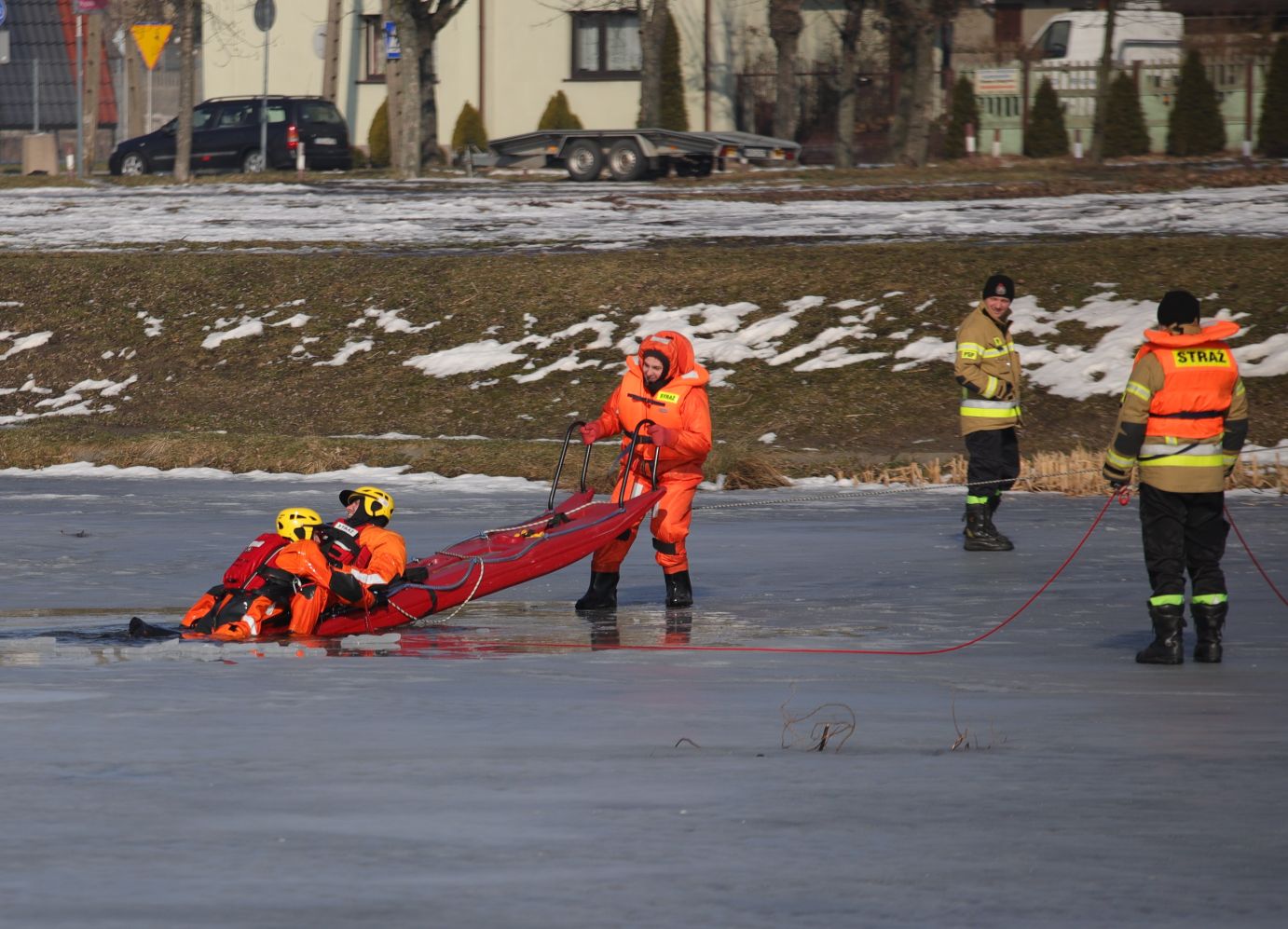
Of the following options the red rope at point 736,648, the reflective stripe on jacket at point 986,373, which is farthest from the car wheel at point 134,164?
the red rope at point 736,648

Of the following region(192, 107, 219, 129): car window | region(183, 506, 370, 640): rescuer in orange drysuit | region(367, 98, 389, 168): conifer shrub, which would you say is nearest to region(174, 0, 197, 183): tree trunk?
region(192, 107, 219, 129): car window

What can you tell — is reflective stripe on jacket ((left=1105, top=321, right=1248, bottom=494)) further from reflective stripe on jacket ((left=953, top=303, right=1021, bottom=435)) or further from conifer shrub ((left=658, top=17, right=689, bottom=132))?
conifer shrub ((left=658, top=17, right=689, bottom=132))

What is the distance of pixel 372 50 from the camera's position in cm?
5581

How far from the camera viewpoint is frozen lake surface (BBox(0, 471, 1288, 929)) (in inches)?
231

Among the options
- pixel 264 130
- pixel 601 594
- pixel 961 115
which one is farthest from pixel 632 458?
pixel 264 130

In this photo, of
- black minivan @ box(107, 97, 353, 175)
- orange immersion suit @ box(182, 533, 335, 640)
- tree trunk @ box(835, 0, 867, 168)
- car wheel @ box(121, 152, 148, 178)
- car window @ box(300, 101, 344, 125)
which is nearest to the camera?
orange immersion suit @ box(182, 533, 335, 640)

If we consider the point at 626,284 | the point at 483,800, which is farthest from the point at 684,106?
the point at 483,800

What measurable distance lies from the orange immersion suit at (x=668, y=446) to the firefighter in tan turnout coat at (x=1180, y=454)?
8.48 feet

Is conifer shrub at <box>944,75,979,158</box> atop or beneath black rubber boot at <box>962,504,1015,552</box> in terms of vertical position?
atop

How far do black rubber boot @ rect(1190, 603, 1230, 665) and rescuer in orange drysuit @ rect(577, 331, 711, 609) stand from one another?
296 centimetres

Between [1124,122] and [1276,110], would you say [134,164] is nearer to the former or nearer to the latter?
[1124,122]

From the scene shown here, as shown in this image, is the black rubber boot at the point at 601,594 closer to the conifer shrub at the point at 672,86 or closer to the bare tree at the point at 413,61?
the bare tree at the point at 413,61

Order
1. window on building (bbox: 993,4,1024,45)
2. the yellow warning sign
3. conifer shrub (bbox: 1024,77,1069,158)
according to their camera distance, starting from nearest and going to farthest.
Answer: the yellow warning sign, conifer shrub (bbox: 1024,77,1069,158), window on building (bbox: 993,4,1024,45)

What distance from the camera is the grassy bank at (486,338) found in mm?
20297
